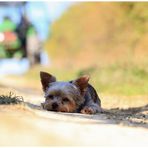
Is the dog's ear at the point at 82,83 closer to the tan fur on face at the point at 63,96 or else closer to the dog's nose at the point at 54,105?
the tan fur on face at the point at 63,96

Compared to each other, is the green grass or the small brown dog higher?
the green grass

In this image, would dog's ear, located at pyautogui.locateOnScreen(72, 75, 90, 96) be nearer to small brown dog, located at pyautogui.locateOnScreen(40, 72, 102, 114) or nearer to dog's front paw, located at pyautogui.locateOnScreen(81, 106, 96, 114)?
small brown dog, located at pyautogui.locateOnScreen(40, 72, 102, 114)

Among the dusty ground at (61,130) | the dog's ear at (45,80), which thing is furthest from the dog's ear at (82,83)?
the dusty ground at (61,130)

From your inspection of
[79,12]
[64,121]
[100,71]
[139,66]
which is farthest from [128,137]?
[79,12]

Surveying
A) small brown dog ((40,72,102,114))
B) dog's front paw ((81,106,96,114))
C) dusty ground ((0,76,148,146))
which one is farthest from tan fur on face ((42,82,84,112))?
dusty ground ((0,76,148,146))

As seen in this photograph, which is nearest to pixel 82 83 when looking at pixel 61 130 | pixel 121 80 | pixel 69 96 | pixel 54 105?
pixel 69 96

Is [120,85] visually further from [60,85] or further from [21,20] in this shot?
[21,20]

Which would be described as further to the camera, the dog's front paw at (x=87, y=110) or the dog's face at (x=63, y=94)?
the dog's front paw at (x=87, y=110)
